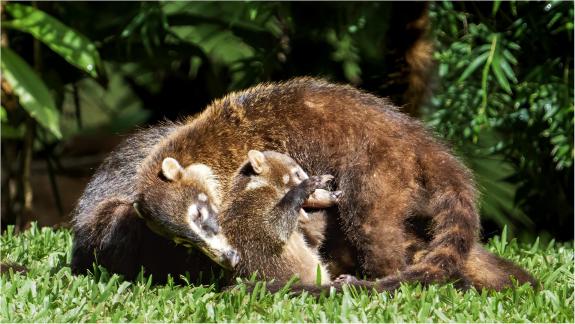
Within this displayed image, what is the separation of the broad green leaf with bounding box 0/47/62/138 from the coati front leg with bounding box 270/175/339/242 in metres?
3.04

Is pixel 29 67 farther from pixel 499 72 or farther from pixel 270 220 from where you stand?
pixel 499 72

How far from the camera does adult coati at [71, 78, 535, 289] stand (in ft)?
17.4

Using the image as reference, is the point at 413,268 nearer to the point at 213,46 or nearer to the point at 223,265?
the point at 223,265

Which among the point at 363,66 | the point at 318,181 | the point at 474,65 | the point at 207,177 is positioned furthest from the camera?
the point at 363,66

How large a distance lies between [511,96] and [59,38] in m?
3.85

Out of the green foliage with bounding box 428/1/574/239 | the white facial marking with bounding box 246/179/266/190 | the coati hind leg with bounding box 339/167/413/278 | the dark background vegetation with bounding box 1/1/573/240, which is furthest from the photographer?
the dark background vegetation with bounding box 1/1/573/240

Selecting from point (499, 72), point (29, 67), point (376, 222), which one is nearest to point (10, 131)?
point (29, 67)

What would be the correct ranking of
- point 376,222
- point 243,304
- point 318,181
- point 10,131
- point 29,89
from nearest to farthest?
point 243,304
point 376,222
point 318,181
point 29,89
point 10,131

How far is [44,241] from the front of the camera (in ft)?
22.3

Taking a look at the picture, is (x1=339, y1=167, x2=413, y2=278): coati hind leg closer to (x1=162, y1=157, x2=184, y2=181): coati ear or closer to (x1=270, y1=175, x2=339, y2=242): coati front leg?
(x1=270, y1=175, x2=339, y2=242): coati front leg

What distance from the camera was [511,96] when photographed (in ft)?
26.6

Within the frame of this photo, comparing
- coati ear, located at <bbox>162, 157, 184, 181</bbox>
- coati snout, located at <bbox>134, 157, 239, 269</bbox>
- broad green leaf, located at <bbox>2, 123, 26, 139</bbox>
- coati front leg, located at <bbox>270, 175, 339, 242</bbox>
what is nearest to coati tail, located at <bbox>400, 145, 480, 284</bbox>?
coati front leg, located at <bbox>270, 175, 339, 242</bbox>

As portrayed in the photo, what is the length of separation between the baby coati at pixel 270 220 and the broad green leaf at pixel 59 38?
2991 millimetres

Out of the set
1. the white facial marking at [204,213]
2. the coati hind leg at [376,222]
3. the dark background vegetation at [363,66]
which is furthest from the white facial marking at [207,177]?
the dark background vegetation at [363,66]
